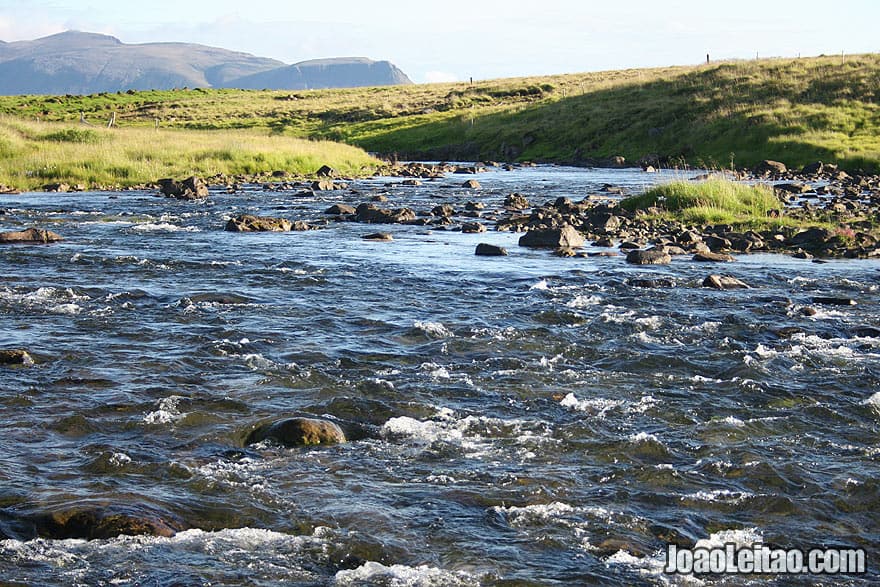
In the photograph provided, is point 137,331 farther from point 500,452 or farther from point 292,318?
point 500,452

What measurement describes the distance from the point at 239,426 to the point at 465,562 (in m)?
3.62

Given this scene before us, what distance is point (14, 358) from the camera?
1123cm

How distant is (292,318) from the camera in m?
14.4

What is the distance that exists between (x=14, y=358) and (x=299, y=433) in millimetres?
4623

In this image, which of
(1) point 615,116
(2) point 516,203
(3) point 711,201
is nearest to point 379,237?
(2) point 516,203

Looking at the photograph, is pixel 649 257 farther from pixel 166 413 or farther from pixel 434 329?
pixel 166 413

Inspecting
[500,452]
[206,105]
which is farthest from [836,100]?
[206,105]

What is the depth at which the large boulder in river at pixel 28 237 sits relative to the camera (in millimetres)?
21812

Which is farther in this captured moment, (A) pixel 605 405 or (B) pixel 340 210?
(B) pixel 340 210

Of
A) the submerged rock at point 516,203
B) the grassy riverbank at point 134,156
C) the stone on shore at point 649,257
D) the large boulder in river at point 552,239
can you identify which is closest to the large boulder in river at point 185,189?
the grassy riverbank at point 134,156

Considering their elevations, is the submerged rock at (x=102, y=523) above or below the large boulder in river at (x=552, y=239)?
below

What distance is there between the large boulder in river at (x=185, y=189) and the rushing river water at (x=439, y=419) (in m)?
16.3

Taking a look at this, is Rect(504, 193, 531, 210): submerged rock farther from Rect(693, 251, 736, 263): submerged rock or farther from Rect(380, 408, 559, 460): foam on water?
Rect(380, 408, 559, 460): foam on water

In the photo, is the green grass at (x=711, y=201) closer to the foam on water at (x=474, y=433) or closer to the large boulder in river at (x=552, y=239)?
the large boulder in river at (x=552, y=239)
